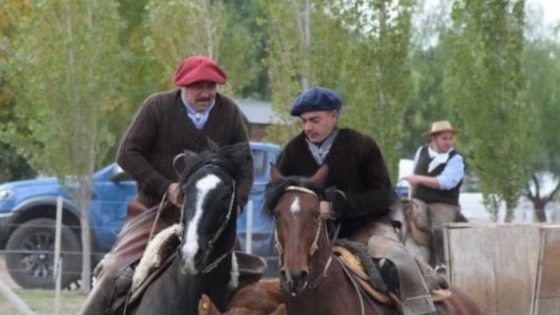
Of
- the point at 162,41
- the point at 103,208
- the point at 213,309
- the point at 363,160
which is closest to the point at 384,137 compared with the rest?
the point at 103,208

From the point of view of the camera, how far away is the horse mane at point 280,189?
28.8 feet

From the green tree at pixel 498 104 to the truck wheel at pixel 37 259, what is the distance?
5.24m

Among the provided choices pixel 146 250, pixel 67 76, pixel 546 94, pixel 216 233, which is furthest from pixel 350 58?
pixel 546 94

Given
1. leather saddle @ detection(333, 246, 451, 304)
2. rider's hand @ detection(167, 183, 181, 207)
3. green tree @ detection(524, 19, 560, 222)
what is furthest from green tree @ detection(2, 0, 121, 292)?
green tree @ detection(524, 19, 560, 222)

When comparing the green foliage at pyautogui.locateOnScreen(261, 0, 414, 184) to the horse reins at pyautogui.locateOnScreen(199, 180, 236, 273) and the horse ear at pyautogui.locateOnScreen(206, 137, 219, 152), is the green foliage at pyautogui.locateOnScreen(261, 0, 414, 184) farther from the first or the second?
the horse reins at pyautogui.locateOnScreen(199, 180, 236, 273)

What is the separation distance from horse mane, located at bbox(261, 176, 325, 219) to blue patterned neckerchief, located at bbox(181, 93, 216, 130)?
0.91m

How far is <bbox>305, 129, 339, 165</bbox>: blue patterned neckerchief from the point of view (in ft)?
31.9

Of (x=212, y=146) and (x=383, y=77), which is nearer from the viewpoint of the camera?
(x=212, y=146)

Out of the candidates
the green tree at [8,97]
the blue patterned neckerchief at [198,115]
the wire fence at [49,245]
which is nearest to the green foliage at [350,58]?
the wire fence at [49,245]

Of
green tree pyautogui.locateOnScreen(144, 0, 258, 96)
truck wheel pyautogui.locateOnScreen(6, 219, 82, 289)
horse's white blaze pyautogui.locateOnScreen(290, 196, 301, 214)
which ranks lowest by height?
truck wheel pyautogui.locateOnScreen(6, 219, 82, 289)

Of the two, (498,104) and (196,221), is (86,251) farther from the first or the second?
(196,221)

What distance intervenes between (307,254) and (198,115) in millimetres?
1466

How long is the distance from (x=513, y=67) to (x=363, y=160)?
10543 millimetres

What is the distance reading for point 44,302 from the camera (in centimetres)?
1892
